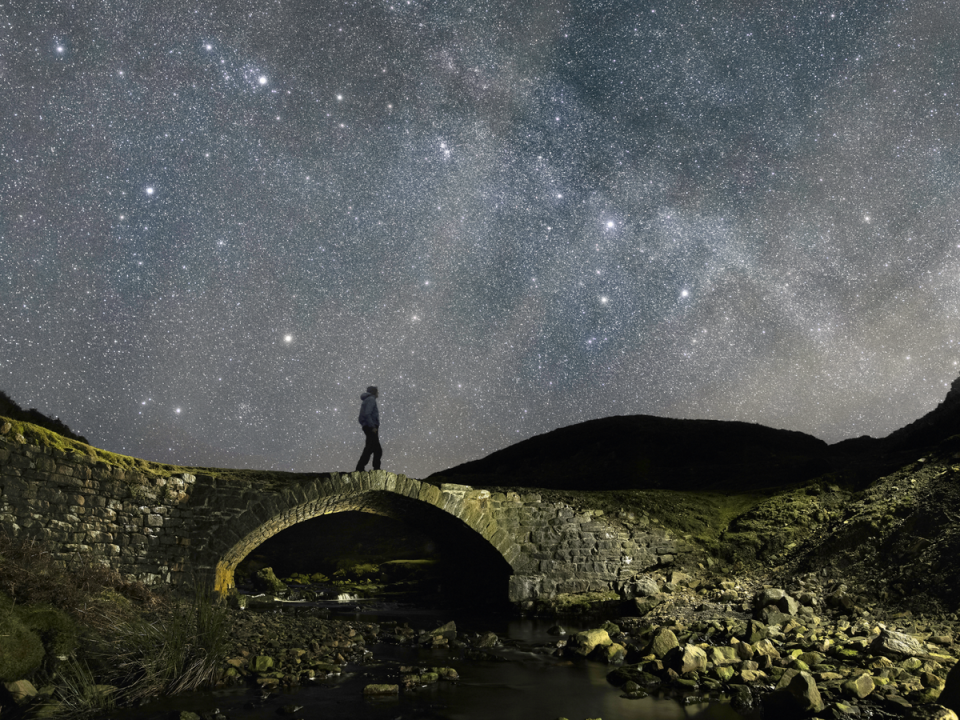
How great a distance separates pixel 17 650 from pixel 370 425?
889 cm

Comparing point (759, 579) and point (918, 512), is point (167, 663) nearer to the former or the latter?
point (759, 579)

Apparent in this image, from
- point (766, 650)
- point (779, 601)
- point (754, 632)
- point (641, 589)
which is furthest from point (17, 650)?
point (641, 589)

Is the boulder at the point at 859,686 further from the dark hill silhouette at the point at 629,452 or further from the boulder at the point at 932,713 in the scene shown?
the dark hill silhouette at the point at 629,452

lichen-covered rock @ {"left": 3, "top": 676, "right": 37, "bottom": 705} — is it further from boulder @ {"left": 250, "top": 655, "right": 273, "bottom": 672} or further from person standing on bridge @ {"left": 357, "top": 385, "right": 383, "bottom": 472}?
person standing on bridge @ {"left": 357, "top": 385, "right": 383, "bottom": 472}

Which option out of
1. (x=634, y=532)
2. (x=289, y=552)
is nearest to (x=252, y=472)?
(x=634, y=532)

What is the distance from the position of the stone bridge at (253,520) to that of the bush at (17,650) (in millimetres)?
3220

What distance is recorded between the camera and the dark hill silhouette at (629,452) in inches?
1326

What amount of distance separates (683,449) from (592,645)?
3168cm

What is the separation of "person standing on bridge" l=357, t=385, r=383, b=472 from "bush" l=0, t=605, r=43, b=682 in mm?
8509

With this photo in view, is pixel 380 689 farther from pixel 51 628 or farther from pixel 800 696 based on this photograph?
pixel 800 696

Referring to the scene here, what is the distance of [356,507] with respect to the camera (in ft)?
49.5

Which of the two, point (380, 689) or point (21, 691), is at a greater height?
point (21, 691)

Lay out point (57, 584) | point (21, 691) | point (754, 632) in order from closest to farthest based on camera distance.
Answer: point (21, 691), point (57, 584), point (754, 632)

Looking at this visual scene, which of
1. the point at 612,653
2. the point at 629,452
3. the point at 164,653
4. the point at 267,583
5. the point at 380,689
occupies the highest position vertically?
the point at 629,452
